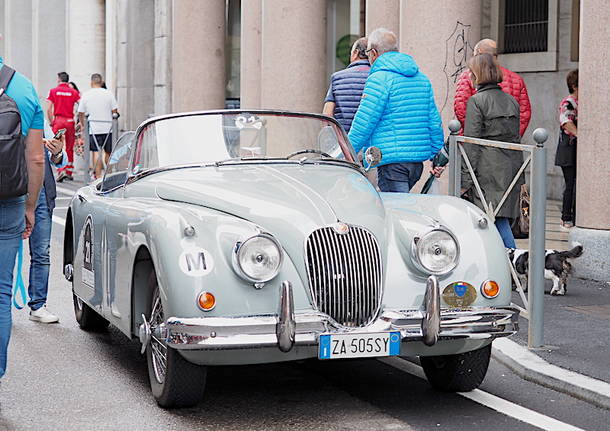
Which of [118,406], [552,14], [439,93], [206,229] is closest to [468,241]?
[206,229]

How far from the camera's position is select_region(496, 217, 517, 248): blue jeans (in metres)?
9.13

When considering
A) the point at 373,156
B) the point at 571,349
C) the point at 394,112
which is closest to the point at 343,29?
the point at 394,112

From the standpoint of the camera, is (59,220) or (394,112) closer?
(394,112)

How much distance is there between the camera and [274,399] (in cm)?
639

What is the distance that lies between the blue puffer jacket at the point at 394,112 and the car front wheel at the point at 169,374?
3485mm

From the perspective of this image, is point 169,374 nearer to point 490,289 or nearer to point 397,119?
point 490,289

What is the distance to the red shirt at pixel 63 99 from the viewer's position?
2306cm

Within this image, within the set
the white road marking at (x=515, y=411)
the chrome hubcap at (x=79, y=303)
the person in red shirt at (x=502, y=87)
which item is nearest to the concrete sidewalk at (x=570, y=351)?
the white road marking at (x=515, y=411)

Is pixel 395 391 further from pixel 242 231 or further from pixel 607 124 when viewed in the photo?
pixel 607 124

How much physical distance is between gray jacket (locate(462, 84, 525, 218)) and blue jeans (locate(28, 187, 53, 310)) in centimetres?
300

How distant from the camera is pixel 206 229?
19.7 ft

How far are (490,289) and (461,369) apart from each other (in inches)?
19.8

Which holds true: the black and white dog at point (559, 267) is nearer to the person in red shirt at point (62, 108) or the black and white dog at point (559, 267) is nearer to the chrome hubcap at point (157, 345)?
the chrome hubcap at point (157, 345)

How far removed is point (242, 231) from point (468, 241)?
1.23 meters
